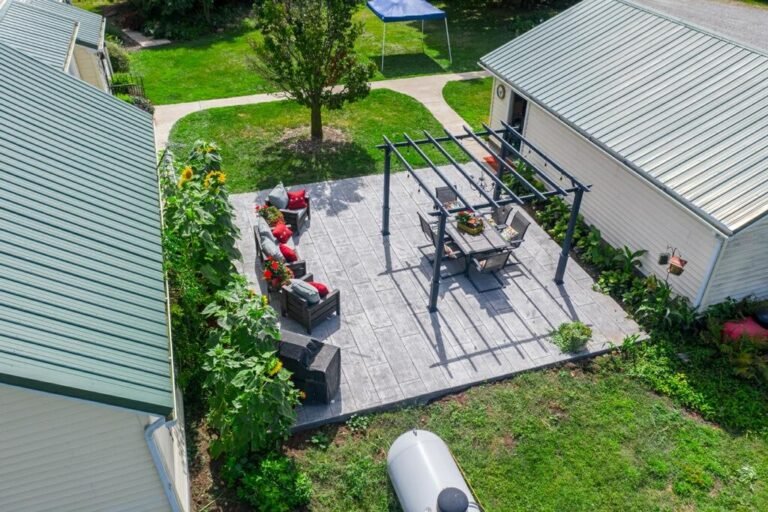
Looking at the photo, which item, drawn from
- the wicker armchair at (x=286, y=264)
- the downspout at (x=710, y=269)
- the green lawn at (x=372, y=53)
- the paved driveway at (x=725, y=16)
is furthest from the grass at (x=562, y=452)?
the paved driveway at (x=725, y=16)

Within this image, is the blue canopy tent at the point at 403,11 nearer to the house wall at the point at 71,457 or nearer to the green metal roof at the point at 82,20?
the green metal roof at the point at 82,20

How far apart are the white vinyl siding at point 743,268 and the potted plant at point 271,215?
9.03 metres

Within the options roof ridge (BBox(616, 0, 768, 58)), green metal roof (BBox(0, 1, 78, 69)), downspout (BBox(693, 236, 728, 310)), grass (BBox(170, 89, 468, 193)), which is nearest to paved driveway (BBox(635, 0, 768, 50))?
roof ridge (BBox(616, 0, 768, 58))

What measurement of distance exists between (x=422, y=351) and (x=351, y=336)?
4.61 feet

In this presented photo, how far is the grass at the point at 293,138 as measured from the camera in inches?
662

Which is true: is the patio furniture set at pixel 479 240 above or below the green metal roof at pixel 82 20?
below

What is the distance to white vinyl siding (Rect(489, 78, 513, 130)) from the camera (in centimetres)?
1683

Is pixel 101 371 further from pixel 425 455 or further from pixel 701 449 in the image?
pixel 701 449

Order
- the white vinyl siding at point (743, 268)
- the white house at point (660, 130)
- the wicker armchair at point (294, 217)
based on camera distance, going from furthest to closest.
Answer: the wicker armchair at point (294, 217)
the white house at point (660, 130)
the white vinyl siding at point (743, 268)

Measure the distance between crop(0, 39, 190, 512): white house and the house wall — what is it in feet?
0.04

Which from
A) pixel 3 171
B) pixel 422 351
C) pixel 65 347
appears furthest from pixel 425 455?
pixel 3 171

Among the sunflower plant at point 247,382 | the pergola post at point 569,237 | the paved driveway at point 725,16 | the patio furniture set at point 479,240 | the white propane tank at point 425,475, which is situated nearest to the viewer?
the white propane tank at point 425,475

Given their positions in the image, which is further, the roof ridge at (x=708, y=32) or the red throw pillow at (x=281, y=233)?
the red throw pillow at (x=281, y=233)

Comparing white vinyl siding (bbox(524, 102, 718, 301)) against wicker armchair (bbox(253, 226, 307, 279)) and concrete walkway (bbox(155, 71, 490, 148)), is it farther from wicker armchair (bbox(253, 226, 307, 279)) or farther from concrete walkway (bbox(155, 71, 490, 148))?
wicker armchair (bbox(253, 226, 307, 279))
